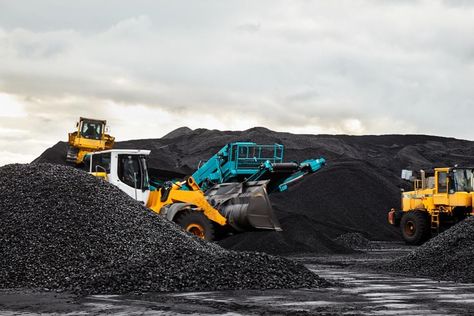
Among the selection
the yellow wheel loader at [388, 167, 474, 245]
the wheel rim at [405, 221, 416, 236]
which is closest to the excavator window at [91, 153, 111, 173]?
the yellow wheel loader at [388, 167, 474, 245]

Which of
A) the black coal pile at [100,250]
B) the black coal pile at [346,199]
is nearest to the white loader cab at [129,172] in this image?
the black coal pile at [100,250]

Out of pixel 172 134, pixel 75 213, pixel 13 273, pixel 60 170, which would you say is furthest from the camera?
pixel 172 134

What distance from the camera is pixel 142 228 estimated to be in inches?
559

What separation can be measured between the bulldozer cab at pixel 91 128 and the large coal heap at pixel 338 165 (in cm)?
766

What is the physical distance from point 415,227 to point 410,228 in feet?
1.72

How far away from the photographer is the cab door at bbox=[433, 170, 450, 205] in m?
25.7

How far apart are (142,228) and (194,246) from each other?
111 centimetres

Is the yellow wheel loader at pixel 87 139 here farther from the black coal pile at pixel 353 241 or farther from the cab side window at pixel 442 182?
the cab side window at pixel 442 182

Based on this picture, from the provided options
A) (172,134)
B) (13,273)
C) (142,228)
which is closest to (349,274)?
(142,228)

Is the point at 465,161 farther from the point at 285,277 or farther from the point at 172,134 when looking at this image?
the point at 285,277

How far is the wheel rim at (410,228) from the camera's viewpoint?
1056 inches

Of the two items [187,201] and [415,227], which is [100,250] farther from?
[415,227]

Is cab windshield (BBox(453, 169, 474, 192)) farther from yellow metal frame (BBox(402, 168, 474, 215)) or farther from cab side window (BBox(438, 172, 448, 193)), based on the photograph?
cab side window (BBox(438, 172, 448, 193))

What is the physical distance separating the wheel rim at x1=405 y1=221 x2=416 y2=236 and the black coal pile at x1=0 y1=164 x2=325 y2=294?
42.6ft
